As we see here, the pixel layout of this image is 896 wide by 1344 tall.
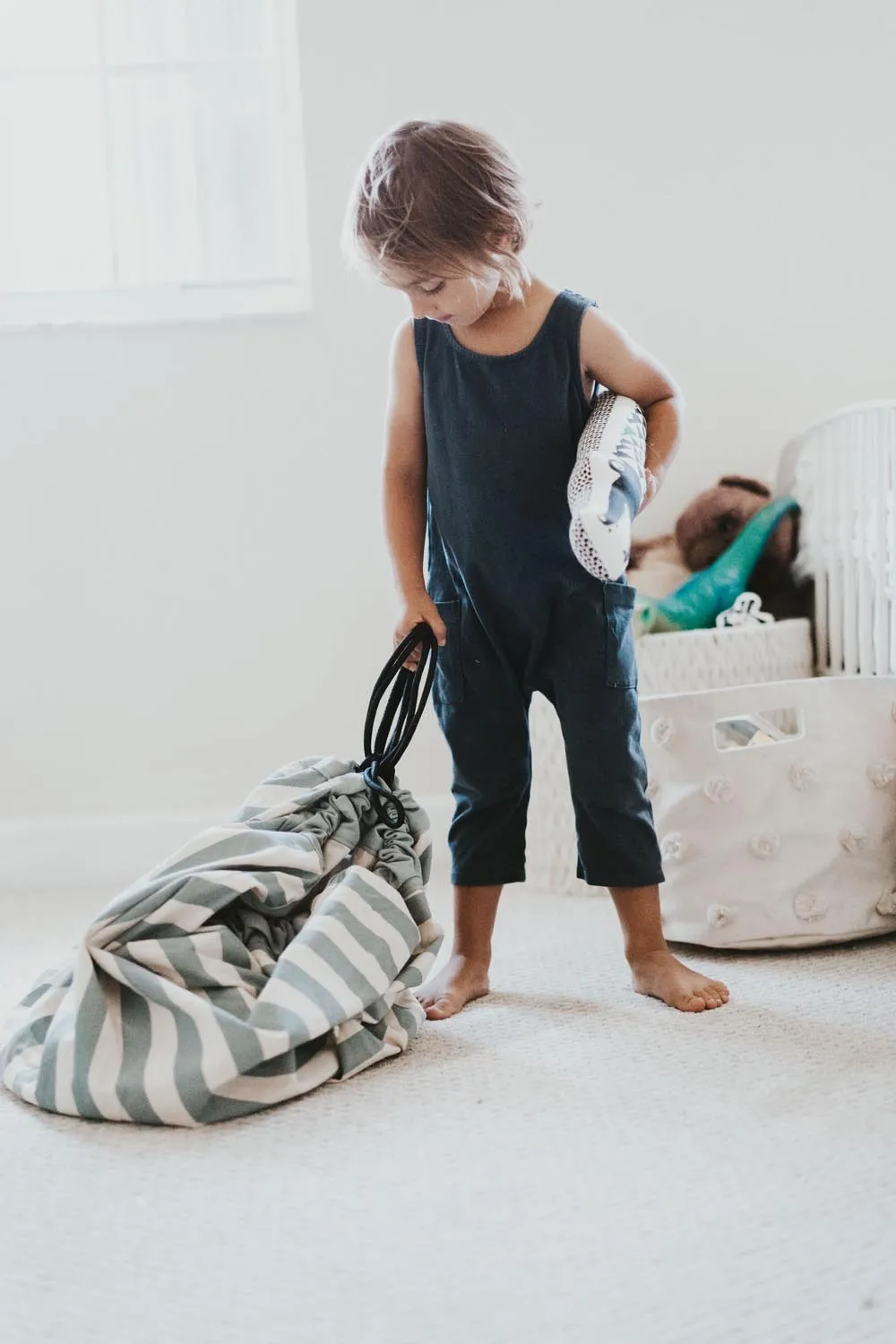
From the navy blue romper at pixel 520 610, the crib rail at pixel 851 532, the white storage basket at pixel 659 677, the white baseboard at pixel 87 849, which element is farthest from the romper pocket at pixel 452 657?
the white baseboard at pixel 87 849

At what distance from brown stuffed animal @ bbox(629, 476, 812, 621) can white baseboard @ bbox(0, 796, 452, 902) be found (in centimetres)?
49

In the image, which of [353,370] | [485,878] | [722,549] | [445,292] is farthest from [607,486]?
[353,370]

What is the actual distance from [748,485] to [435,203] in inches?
35.6

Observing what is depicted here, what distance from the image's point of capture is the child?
124cm

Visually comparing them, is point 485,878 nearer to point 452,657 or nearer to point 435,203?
point 452,657

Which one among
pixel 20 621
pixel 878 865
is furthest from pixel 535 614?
pixel 20 621

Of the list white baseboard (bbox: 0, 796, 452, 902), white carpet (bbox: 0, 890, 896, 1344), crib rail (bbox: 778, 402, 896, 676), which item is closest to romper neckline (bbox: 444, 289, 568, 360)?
crib rail (bbox: 778, 402, 896, 676)

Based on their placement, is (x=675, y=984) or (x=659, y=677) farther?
(x=659, y=677)

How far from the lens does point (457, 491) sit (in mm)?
1274

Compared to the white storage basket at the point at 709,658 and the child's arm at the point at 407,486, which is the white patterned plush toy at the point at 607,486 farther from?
the white storage basket at the point at 709,658

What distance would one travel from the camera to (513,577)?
1265 millimetres

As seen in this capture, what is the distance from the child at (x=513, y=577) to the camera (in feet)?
4.06

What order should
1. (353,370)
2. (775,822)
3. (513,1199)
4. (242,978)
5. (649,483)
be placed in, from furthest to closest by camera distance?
(353,370) → (775,822) → (649,483) → (242,978) → (513,1199)

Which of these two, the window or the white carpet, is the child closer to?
the white carpet
